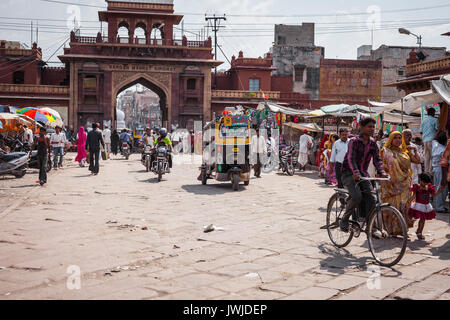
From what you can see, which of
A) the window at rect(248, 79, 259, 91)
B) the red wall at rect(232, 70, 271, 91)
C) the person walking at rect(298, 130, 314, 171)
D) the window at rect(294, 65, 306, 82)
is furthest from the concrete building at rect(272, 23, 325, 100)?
the person walking at rect(298, 130, 314, 171)

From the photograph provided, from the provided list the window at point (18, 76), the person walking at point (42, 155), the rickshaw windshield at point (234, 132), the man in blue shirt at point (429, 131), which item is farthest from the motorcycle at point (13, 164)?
the window at point (18, 76)

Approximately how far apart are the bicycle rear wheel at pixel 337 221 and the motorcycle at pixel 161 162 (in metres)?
8.22

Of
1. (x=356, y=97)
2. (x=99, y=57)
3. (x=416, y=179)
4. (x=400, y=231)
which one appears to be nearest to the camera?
(x=400, y=231)

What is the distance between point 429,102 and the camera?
10.1 meters

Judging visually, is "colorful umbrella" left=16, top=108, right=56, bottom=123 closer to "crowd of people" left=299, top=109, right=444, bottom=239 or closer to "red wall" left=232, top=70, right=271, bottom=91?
"crowd of people" left=299, top=109, right=444, bottom=239

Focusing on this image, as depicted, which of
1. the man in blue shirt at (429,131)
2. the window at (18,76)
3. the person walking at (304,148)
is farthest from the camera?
the window at (18,76)

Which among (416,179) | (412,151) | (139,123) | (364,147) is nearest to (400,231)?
(364,147)

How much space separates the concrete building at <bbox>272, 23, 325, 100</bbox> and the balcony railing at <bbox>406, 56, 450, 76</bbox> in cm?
2137

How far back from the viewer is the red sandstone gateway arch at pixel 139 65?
118 ft

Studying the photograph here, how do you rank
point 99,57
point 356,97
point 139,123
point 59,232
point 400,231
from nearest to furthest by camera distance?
point 400,231, point 59,232, point 99,57, point 356,97, point 139,123

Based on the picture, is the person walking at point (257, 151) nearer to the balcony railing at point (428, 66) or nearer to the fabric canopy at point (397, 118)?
the fabric canopy at point (397, 118)

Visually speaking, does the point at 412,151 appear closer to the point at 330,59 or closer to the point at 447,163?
the point at 447,163

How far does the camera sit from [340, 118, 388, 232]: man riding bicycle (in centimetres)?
550
